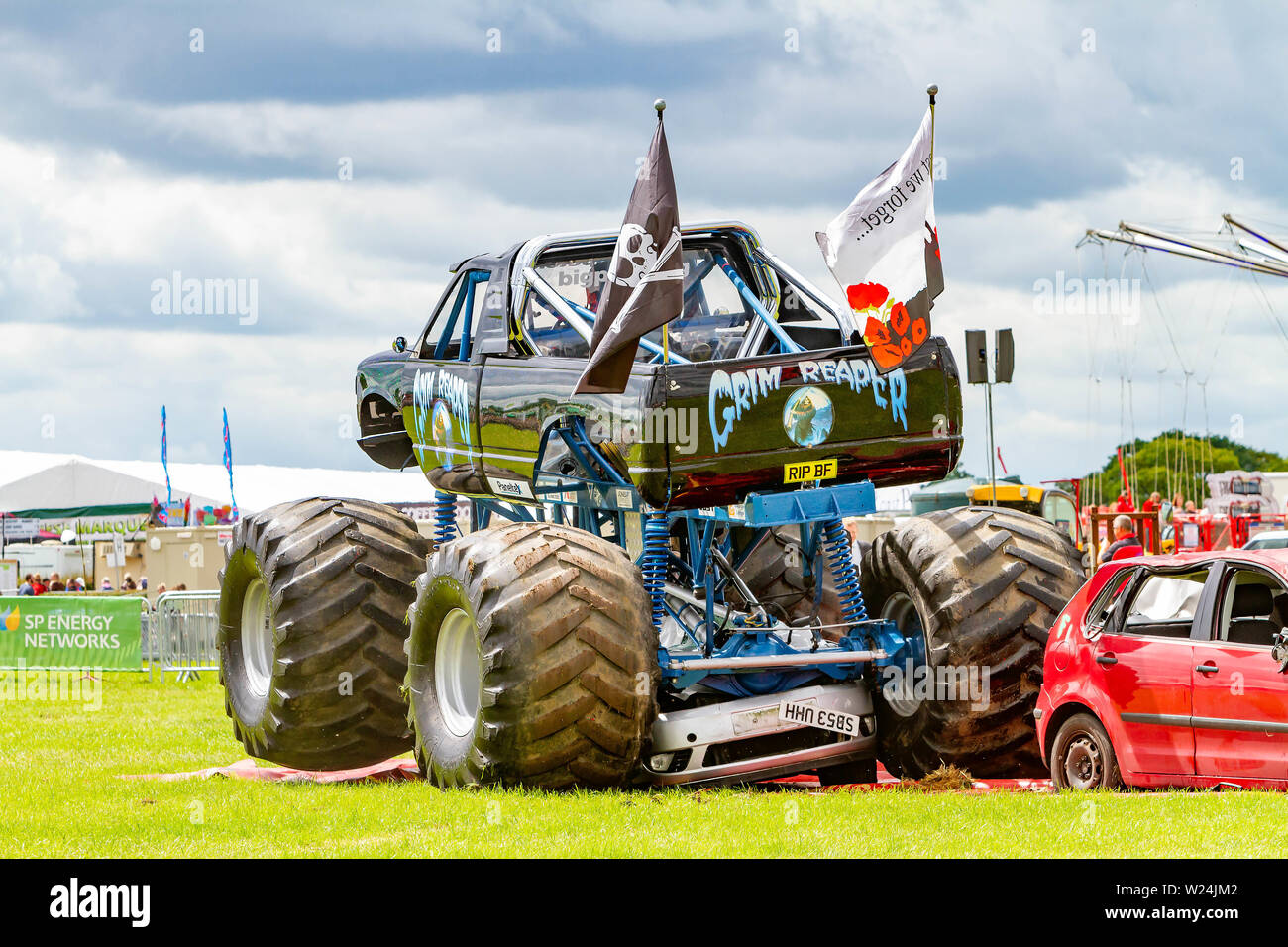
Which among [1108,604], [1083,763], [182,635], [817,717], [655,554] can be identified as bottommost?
[182,635]

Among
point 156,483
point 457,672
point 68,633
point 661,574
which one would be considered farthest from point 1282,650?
point 156,483

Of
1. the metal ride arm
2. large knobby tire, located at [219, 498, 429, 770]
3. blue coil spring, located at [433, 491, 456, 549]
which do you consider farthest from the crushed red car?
blue coil spring, located at [433, 491, 456, 549]

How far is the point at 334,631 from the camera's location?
34.4 feet

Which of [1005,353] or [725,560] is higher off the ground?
[1005,353]

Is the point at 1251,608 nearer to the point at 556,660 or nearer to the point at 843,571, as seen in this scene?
the point at 843,571

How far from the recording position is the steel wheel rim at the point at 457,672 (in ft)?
31.0

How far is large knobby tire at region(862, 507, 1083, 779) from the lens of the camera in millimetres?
Answer: 9836

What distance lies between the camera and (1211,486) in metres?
53.0

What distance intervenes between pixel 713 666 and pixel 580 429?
1.66 metres

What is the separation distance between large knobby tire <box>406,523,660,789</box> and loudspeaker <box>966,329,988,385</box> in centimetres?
592

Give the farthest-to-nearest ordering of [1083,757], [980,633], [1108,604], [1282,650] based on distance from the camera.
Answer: [980,633] < [1108,604] < [1083,757] < [1282,650]

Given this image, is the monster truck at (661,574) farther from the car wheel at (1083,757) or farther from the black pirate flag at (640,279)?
the car wheel at (1083,757)

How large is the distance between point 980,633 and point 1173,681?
128 cm
